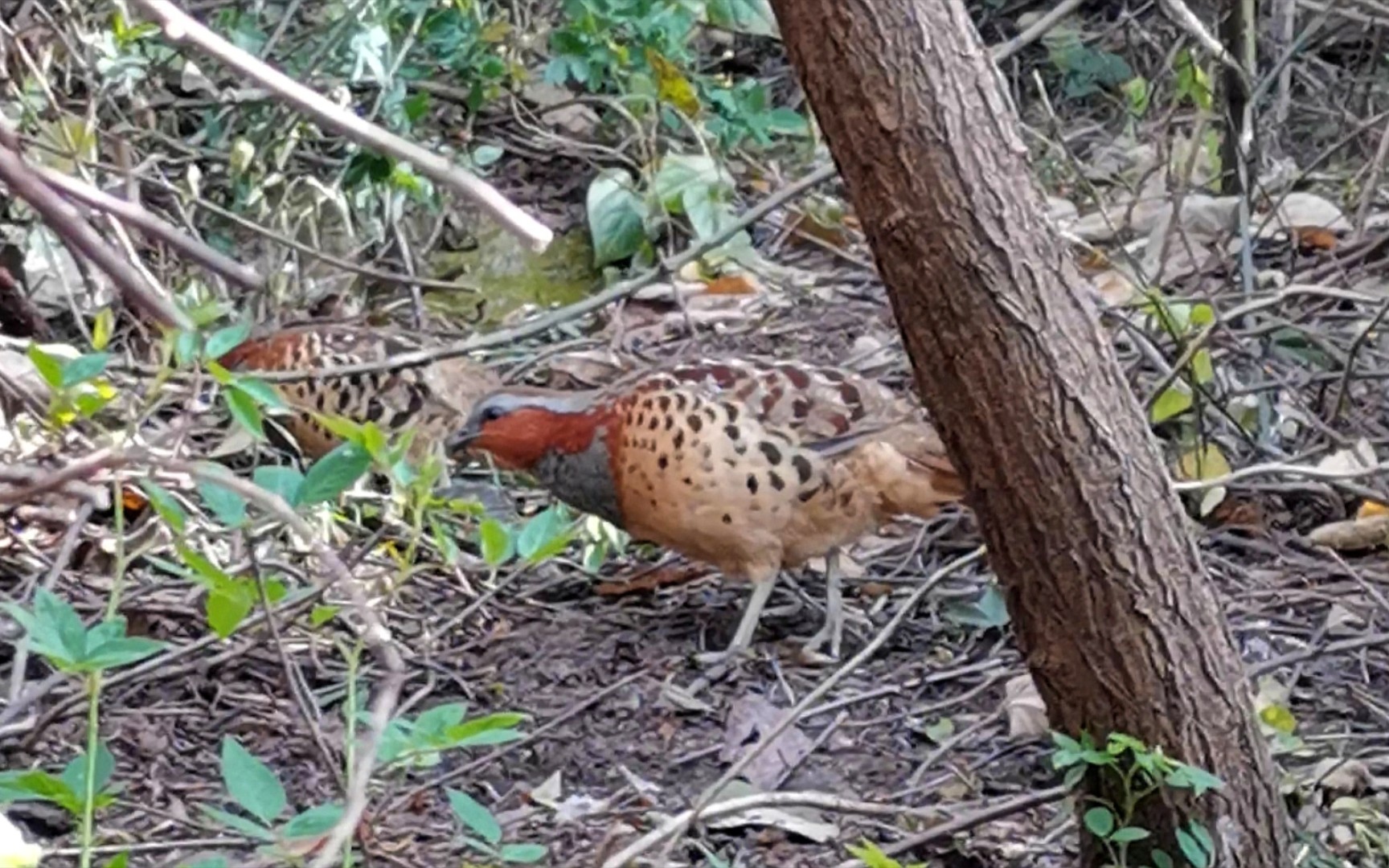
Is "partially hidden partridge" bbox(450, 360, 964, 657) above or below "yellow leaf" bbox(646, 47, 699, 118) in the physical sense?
below

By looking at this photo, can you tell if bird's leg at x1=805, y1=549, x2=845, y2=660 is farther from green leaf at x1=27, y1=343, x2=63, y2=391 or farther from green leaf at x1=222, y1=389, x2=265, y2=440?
green leaf at x1=27, y1=343, x2=63, y2=391

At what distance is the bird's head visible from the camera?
4520 millimetres

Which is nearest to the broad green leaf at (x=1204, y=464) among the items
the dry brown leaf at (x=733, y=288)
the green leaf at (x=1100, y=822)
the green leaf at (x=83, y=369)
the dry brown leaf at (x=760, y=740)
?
the dry brown leaf at (x=760, y=740)

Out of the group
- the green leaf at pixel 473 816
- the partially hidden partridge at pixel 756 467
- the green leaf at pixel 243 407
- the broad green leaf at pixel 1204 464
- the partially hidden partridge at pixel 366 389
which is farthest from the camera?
the partially hidden partridge at pixel 366 389

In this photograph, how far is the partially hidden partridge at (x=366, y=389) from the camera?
4996 mm

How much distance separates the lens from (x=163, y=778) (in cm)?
370

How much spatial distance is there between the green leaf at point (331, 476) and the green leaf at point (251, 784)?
25cm

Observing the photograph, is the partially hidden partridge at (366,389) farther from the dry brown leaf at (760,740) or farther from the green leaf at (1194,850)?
the green leaf at (1194,850)

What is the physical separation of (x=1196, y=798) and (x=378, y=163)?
123 inches

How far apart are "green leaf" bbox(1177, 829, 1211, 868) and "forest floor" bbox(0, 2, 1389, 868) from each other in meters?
0.25

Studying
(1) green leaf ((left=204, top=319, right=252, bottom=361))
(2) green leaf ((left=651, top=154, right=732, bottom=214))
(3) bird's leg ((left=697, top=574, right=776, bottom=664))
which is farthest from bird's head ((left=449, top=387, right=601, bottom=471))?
(1) green leaf ((left=204, top=319, right=252, bottom=361))

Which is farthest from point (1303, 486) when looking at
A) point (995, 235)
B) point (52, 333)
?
point (52, 333)

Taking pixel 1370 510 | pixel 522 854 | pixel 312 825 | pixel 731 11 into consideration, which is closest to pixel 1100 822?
pixel 522 854

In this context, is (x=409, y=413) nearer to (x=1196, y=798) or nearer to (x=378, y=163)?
(x=378, y=163)
